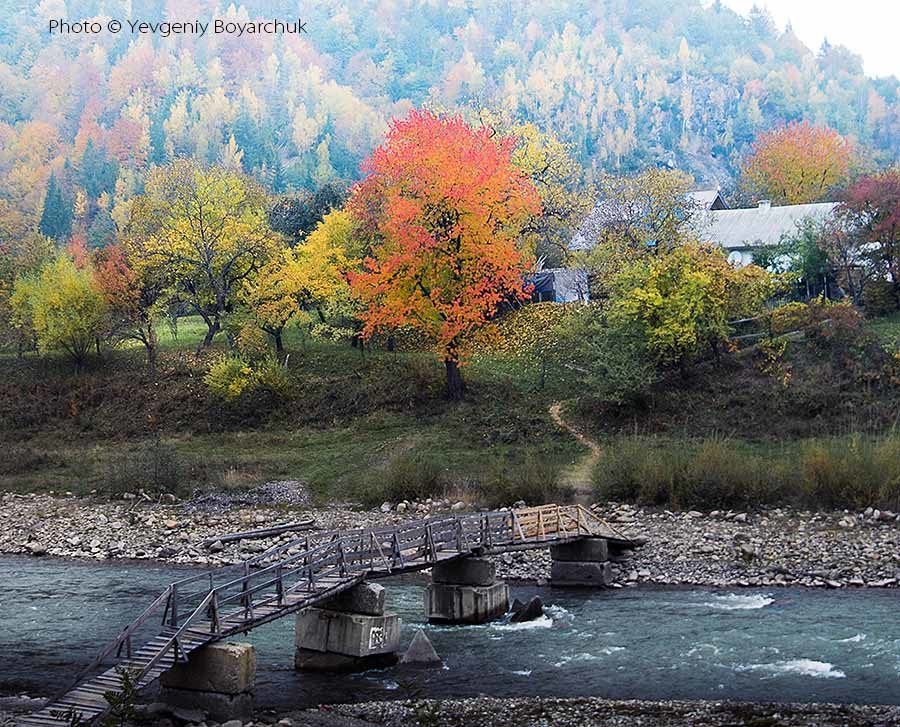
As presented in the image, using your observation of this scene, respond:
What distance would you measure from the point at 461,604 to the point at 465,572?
939mm

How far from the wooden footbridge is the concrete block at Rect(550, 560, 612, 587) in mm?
910

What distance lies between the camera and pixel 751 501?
39.5 metres

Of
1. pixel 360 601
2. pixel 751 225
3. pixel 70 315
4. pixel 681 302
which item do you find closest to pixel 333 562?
pixel 360 601

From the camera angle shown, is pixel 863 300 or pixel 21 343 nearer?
pixel 863 300

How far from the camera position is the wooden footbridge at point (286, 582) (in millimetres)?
20922

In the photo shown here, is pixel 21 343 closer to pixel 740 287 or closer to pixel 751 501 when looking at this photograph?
pixel 740 287

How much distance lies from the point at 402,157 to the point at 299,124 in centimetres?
13912

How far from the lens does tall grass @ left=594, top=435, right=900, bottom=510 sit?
127 feet

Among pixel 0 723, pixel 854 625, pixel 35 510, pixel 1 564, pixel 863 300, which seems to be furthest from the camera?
pixel 863 300

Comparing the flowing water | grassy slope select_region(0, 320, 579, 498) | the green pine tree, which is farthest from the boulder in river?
the green pine tree

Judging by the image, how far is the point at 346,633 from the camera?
25672mm

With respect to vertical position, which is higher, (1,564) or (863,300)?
(863,300)

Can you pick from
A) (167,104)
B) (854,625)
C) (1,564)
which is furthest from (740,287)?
(167,104)

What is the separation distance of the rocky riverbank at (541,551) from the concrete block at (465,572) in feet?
14.9
